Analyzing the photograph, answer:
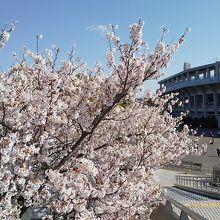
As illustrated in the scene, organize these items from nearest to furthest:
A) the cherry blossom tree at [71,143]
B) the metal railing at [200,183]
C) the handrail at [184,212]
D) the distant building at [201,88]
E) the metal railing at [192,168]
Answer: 1. the cherry blossom tree at [71,143]
2. the handrail at [184,212]
3. the metal railing at [200,183]
4. the metal railing at [192,168]
5. the distant building at [201,88]

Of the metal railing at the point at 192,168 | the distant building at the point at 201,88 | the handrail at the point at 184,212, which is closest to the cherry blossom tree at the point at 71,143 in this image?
the handrail at the point at 184,212

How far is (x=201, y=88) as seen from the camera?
78438 millimetres

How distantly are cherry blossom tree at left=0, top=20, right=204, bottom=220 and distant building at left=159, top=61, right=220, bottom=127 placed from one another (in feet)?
220

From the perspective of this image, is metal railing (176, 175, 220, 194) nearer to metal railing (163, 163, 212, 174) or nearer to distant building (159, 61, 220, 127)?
metal railing (163, 163, 212, 174)

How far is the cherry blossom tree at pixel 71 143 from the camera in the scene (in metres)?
4.45

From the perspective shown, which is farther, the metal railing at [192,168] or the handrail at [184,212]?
the metal railing at [192,168]

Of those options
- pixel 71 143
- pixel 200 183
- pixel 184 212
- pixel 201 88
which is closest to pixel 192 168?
pixel 200 183

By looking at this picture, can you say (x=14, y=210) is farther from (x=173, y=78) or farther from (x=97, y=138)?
(x=173, y=78)

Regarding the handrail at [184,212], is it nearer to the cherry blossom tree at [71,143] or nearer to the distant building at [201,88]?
the cherry blossom tree at [71,143]

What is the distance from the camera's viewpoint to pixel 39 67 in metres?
5.72

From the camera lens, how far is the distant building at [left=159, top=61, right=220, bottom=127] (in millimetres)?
73375

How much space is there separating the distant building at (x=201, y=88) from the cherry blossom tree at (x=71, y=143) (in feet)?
220

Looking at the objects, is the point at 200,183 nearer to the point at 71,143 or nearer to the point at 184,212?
the point at 184,212

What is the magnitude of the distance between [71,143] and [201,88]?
247 feet
